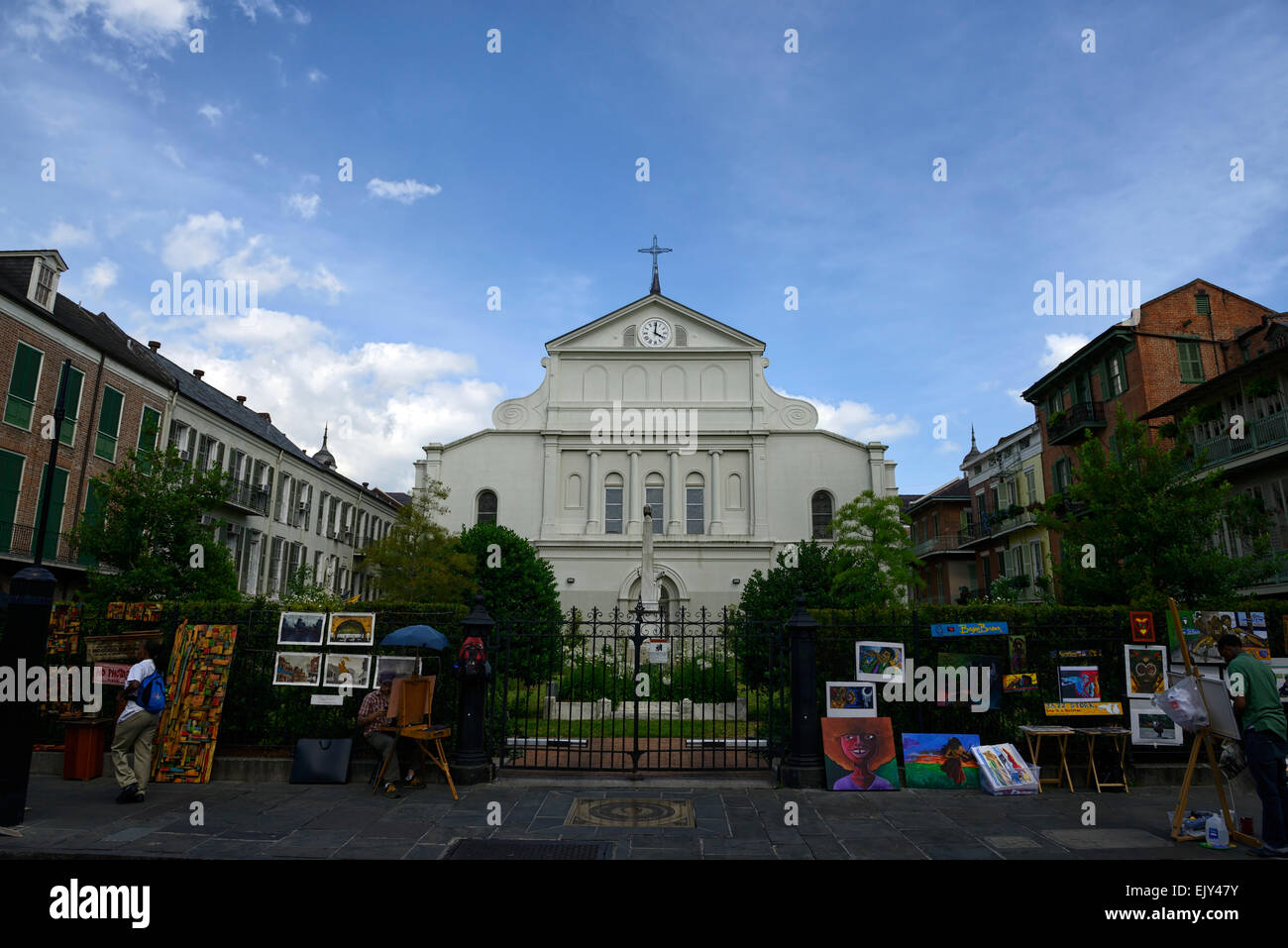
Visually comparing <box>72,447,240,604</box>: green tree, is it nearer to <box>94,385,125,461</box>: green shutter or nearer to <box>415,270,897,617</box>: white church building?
<box>94,385,125,461</box>: green shutter

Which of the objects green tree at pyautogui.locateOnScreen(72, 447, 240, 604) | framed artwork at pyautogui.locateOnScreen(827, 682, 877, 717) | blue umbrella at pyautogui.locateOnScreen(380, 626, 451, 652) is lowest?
framed artwork at pyautogui.locateOnScreen(827, 682, 877, 717)

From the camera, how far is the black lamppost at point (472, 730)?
956 cm

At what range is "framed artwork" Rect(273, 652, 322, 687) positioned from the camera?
10.1 metres

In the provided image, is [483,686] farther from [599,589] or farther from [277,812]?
[599,589]

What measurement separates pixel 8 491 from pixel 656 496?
22735 mm

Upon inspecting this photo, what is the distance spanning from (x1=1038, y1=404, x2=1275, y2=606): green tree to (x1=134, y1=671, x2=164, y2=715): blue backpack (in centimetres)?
1432

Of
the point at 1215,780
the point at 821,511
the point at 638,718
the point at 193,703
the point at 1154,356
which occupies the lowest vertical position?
the point at 638,718

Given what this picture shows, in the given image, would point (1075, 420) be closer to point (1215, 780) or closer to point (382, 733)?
point (1215, 780)

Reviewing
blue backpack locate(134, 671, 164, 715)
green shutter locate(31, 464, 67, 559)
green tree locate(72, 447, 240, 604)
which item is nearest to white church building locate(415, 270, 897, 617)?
green shutter locate(31, 464, 67, 559)

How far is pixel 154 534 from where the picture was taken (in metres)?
15.3

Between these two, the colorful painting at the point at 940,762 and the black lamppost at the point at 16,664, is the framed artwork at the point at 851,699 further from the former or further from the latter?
the black lamppost at the point at 16,664

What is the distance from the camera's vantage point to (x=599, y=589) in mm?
32594

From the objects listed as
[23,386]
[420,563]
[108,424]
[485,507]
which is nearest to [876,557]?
[420,563]

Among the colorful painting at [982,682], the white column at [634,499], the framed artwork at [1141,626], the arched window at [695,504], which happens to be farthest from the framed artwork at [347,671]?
the arched window at [695,504]
